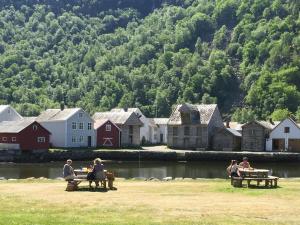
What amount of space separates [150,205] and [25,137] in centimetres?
6683

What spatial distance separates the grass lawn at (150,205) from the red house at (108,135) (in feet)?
233

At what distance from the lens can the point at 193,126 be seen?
10744 cm

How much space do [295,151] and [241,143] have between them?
9173 millimetres

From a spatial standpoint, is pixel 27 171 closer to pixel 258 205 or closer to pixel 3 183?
pixel 3 183

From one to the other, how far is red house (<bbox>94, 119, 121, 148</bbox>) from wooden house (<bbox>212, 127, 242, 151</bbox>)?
55.4 feet

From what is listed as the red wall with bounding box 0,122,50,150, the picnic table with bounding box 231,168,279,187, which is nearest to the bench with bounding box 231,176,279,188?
the picnic table with bounding box 231,168,279,187

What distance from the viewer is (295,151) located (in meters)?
99.8

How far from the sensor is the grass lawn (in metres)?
21.3

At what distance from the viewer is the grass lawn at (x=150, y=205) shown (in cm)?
2134

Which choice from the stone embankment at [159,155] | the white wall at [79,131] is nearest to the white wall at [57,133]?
the white wall at [79,131]

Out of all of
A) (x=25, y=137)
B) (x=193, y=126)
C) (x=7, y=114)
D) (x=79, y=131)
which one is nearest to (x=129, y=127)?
(x=193, y=126)

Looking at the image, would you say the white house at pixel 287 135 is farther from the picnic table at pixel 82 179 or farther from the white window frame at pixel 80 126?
the picnic table at pixel 82 179

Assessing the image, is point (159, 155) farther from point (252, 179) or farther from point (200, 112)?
point (252, 179)

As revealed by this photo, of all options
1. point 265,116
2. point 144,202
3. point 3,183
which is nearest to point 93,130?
point 3,183
